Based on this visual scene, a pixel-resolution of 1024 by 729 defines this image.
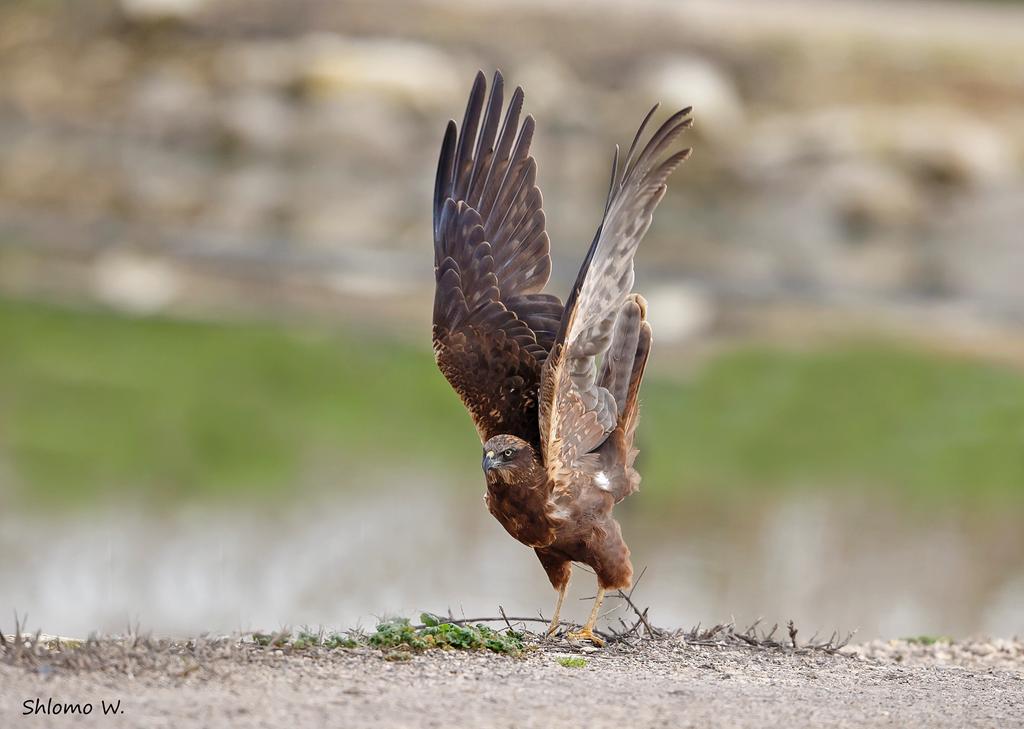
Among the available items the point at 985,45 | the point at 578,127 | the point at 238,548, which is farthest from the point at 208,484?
the point at 985,45

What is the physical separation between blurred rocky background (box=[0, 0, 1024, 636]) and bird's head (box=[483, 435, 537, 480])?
386 centimetres

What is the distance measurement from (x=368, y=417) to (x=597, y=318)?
9834 millimetres

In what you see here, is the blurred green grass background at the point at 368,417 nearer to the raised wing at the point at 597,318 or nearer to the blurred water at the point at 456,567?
the blurred water at the point at 456,567

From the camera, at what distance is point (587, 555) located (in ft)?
22.8

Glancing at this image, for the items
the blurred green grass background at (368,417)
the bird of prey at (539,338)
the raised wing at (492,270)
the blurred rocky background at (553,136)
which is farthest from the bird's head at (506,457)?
the blurred rocky background at (553,136)

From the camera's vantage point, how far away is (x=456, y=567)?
12.2 metres

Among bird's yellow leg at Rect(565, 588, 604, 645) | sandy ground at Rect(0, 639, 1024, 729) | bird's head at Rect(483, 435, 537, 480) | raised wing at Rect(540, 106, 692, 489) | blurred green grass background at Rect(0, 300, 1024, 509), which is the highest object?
blurred green grass background at Rect(0, 300, 1024, 509)

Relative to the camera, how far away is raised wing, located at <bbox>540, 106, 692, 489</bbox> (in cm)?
655

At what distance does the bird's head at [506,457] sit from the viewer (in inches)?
260

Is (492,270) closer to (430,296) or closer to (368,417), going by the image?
(368,417)

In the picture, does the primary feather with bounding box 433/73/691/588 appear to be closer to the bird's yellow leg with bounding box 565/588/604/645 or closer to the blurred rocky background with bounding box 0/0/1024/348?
the bird's yellow leg with bounding box 565/588/604/645

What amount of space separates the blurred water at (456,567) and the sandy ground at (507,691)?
377 centimetres

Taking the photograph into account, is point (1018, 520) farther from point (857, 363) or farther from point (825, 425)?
point (857, 363)

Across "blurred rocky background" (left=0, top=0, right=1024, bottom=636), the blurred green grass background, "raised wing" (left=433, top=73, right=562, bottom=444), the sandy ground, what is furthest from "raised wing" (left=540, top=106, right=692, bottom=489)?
the blurred green grass background
